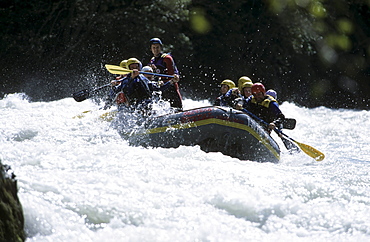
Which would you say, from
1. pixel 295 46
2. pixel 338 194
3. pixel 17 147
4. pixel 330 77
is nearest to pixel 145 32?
pixel 295 46

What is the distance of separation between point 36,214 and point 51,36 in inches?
427

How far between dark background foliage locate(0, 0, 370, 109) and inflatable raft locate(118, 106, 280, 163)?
25.3 feet

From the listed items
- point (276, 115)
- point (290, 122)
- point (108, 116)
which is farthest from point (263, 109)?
point (108, 116)

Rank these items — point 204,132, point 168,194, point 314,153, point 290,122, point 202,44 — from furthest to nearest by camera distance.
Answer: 1. point 202,44
2. point 314,153
3. point 290,122
4. point 204,132
5. point 168,194

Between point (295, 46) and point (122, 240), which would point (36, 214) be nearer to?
point (122, 240)

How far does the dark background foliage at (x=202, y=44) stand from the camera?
1345 cm

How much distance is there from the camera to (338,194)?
4.88 m

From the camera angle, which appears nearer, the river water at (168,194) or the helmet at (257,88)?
the river water at (168,194)

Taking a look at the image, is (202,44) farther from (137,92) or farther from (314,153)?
(137,92)

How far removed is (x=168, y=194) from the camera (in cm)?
434

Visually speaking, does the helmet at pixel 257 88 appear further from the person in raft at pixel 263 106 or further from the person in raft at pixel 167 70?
the person in raft at pixel 167 70

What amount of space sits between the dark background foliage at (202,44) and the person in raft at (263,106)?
295 inches

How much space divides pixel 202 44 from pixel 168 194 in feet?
39.9

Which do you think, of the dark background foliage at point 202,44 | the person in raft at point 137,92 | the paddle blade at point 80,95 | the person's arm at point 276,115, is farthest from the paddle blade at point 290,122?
the dark background foliage at point 202,44
